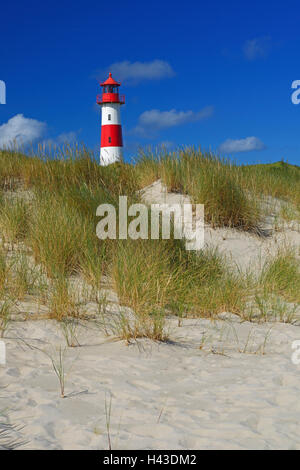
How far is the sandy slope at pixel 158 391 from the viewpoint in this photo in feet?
6.37

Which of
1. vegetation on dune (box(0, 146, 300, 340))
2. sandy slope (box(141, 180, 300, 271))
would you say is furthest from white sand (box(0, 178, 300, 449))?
sandy slope (box(141, 180, 300, 271))

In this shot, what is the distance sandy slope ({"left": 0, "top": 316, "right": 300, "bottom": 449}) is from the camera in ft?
6.37

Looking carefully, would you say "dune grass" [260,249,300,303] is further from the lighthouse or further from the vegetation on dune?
the lighthouse

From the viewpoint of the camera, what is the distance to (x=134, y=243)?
4906 millimetres

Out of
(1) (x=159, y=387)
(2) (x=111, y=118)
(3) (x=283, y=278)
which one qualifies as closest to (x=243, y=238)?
(3) (x=283, y=278)

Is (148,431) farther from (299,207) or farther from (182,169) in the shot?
(299,207)

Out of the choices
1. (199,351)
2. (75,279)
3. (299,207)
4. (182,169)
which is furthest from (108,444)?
(299,207)

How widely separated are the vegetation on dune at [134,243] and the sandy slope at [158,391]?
293mm

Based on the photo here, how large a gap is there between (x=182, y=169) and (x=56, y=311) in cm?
435

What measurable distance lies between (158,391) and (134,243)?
2.58 meters

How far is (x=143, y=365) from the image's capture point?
9.36ft

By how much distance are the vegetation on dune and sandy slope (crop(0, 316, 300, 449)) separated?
0.96ft

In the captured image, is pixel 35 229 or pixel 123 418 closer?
pixel 123 418

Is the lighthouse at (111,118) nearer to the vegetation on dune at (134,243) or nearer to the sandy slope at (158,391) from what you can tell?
the vegetation on dune at (134,243)
